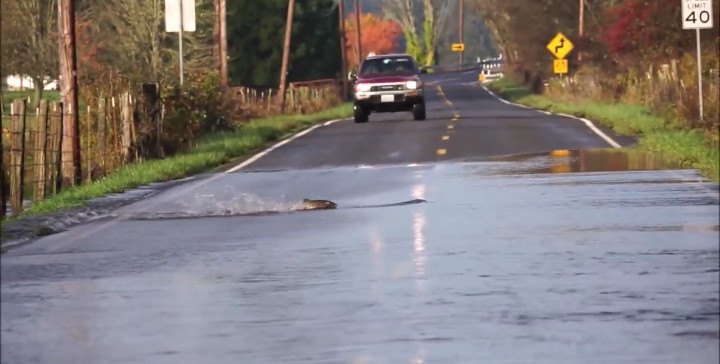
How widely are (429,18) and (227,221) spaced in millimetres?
131513

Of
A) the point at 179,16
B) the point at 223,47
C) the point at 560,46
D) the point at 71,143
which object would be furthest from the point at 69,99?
the point at 560,46

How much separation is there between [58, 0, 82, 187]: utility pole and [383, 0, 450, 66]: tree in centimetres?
11667

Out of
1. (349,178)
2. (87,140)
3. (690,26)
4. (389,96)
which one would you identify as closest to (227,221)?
(349,178)

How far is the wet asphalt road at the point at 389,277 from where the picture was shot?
9.85 metres

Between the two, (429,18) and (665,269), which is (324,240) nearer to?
(665,269)

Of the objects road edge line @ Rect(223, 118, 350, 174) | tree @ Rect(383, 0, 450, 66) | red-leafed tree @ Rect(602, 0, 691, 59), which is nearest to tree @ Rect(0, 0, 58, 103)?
road edge line @ Rect(223, 118, 350, 174)

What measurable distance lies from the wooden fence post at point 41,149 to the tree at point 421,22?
117 meters

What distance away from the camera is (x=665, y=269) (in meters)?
12.3

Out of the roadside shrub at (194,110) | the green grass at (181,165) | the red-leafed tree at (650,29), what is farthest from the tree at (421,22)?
the green grass at (181,165)

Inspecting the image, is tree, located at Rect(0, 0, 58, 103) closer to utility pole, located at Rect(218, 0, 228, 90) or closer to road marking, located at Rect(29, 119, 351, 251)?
road marking, located at Rect(29, 119, 351, 251)

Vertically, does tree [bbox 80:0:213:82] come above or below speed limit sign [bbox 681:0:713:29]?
above

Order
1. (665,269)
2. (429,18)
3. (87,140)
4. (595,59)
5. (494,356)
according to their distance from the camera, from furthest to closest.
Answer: (429,18), (595,59), (87,140), (665,269), (494,356)

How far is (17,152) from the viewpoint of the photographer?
25859 mm

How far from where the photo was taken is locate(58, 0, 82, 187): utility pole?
86.8ft
